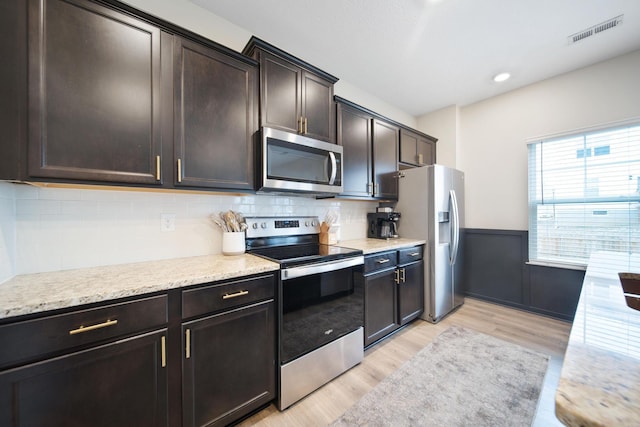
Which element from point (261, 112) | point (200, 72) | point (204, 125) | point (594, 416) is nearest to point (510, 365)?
point (594, 416)

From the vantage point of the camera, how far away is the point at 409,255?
261cm

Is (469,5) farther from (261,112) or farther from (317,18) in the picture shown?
(261,112)

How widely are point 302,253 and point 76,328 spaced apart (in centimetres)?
151

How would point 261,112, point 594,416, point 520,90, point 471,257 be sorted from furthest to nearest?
point 471,257 → point 520,90 → point 261,112 → point 594,416

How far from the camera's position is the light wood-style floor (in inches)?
59.8

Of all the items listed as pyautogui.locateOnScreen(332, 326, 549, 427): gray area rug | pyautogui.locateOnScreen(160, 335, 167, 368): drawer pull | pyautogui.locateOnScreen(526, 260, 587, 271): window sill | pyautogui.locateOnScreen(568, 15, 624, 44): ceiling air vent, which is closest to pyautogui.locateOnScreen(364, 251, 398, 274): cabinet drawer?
pyautogui.locateOnScreen(332, 326, 549, 427): gray area rug

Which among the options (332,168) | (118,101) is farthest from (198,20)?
(332,168)

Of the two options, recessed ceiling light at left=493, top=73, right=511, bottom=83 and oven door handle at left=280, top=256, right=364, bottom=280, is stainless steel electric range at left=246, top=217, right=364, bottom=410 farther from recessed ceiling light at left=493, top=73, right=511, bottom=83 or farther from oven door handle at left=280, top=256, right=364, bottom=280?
recessed ceiling light at left=493, top=73, right=511, bottom=83

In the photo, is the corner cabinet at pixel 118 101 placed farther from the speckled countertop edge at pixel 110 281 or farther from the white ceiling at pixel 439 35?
the white ceiling at pixel 439 35

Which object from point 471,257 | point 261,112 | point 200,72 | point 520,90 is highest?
point 520,90

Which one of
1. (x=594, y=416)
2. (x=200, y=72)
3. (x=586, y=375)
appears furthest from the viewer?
(x=200, y=72)

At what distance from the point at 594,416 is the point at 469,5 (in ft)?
8.33

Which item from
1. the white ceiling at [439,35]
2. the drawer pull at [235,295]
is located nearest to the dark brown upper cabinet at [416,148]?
the white ceiling at [439,35]

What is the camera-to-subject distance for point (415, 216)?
289 centimetres
